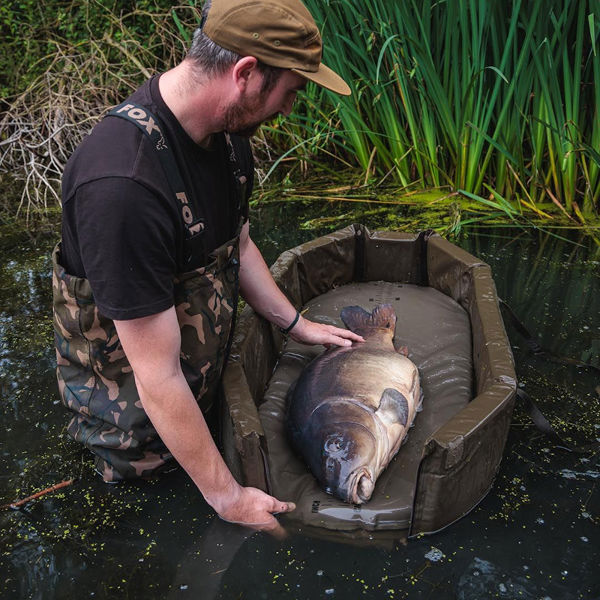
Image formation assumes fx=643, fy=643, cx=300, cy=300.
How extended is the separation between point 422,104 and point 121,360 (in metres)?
2.94

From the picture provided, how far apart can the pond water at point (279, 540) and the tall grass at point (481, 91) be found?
1.81 metres

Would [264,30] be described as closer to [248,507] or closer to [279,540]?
[248,507]

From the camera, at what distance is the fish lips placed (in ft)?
7.04

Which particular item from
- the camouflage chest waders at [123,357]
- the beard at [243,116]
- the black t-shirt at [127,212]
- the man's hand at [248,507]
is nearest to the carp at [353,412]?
the man's hand at [248,507]

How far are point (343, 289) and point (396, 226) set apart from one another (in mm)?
1065

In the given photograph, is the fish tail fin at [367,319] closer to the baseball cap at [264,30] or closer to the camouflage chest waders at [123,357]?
the camouflage chest waders at [123,357]

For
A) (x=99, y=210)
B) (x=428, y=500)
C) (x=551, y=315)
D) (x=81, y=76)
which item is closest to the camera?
(x=99, y=210)

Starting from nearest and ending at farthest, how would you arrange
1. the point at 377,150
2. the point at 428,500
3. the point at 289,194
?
the point at 428,500
the point at 377,150
the point at 289,194

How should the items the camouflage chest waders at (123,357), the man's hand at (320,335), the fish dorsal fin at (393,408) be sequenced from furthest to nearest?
the man's hand at (320,335) → the fish dorsal fin at (393,408) → the camouflage chest waders at (123,357)

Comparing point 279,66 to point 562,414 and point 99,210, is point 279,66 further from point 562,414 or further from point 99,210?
point 562,414

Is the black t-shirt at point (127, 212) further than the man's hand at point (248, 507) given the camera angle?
No

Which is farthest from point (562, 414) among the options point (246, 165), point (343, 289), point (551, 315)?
point (246, 165)

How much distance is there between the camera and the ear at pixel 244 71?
5.82 ft

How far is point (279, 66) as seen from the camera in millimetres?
1818
